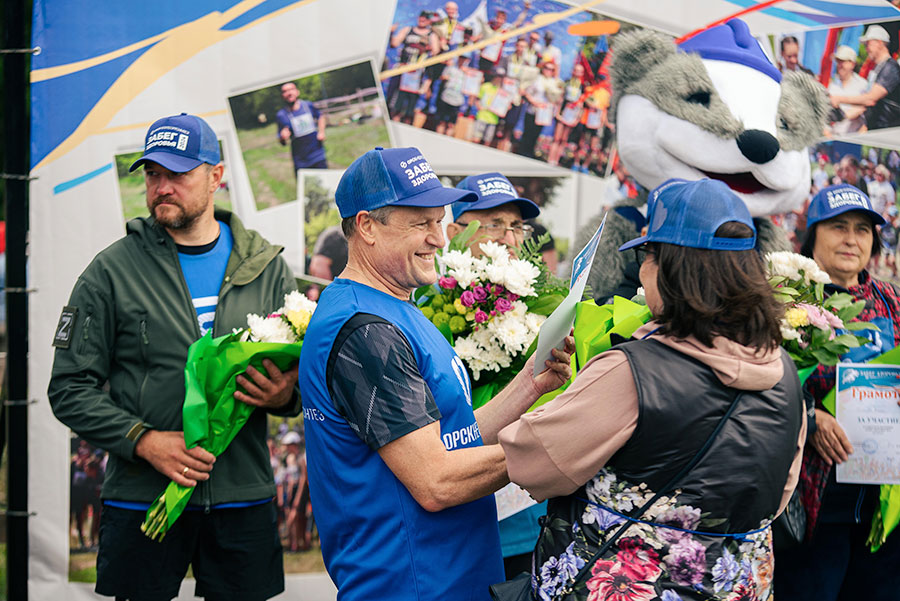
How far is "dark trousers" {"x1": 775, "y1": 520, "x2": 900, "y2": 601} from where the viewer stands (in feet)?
10.5

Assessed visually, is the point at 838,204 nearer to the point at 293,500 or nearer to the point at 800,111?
the point at 800,111

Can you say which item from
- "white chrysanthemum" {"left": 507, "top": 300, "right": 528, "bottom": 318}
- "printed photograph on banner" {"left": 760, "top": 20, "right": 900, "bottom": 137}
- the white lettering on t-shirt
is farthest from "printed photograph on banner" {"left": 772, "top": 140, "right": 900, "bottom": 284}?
the white lettering on t-shirt

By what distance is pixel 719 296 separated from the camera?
1.83m

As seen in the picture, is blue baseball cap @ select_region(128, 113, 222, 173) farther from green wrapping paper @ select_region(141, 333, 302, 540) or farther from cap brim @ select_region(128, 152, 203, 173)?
green wrapping paper @ select_region(141, 333, 302, 540)

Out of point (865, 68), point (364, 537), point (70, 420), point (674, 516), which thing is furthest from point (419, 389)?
point (865, 68)

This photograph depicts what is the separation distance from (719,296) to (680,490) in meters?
0.42

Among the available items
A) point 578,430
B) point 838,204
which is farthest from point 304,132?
point 578,430

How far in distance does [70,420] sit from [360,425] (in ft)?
4.70

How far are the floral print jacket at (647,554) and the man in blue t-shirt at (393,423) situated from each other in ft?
0.83

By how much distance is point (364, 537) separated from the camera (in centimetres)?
209

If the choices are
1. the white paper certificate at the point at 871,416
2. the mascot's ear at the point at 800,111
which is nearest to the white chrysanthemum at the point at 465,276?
the white paper certificate at the point at 871,416

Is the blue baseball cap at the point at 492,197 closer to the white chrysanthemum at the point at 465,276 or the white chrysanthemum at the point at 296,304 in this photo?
the white chrysanthemum at the point at 465,276

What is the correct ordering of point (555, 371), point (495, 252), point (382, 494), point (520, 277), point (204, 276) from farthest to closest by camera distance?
point (204, 276) → point (495, 252) → point (520, 277) → point (555, 371) → point (382, 494)

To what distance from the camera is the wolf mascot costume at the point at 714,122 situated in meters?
3.72
